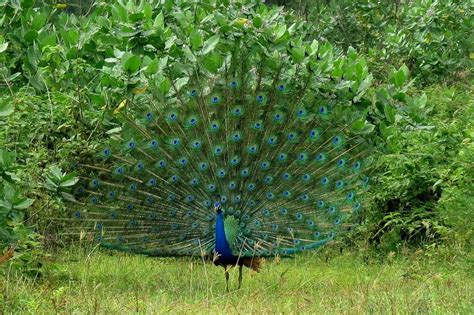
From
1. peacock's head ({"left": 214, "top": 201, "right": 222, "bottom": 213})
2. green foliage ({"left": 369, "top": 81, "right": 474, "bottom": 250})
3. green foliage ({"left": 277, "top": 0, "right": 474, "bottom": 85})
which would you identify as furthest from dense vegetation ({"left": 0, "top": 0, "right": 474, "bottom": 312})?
green foliage ({"left": 277, "top": 0, "right": 474, "bottom": 85})

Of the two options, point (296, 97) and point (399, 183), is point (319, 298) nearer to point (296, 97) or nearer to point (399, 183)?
point (296, 97)

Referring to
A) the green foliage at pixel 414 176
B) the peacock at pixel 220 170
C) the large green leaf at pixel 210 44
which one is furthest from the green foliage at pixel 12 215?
the green foliage at pixel 414 176

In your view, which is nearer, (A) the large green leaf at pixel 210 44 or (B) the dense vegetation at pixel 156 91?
(B) the dense vegetation at pixel 156 91

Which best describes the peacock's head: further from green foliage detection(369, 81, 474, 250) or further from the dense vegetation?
green foliage detection(369, 81, 474, 250)

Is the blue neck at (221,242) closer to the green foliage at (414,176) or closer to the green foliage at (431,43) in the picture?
the green foliage at (414,176)

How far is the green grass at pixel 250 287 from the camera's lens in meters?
5.99

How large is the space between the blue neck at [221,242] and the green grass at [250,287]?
0.27m

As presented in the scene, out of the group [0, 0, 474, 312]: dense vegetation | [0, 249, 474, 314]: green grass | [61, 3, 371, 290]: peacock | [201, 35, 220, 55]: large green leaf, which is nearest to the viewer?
[0, 249, 474, 314]: green grass

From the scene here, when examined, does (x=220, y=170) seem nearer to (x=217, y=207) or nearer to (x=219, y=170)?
(x=219, y=170)

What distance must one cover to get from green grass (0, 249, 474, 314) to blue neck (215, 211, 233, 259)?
0.89 feet

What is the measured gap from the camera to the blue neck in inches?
339

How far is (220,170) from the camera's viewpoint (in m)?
9.02

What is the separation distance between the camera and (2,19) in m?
9.76

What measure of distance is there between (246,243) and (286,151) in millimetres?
924
